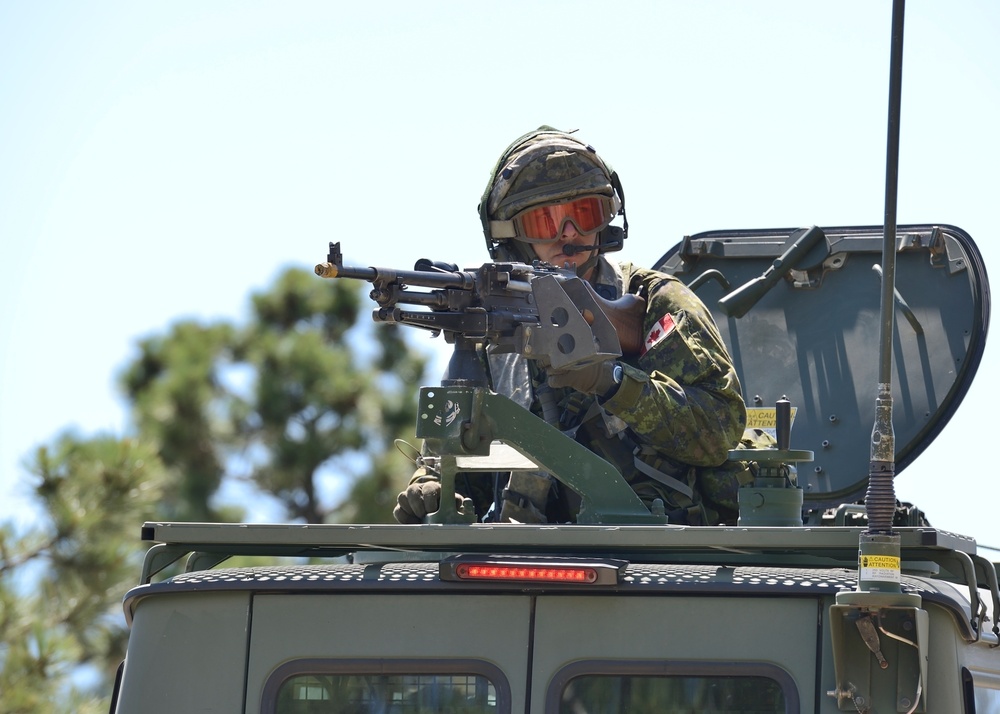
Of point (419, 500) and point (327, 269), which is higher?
point (327, 269)

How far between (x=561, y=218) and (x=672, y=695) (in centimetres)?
279

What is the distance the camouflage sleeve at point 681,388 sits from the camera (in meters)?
5.50

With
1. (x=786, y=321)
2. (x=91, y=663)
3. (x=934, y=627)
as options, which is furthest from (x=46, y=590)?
(x=934, y=627)

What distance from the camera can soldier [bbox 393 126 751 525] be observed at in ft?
18.5

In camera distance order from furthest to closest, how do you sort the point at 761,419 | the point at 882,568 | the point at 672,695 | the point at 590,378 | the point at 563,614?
the point at 761,419 → the point at 590,378 → the point at 563,614 → the point at 672,695 → the point at 882,568

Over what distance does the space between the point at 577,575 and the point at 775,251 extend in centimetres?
385

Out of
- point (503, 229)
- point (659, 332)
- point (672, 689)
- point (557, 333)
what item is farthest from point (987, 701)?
point (503, 229)

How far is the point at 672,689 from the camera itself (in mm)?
4113

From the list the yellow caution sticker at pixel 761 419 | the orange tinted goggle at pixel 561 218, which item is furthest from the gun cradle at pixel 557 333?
the yellow caution sticker at pixel 761 419

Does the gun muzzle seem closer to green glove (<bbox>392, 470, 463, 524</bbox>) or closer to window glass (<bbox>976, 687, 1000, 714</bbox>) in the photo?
green glove (<bbox>392, 470, 463, 524</bbox>)

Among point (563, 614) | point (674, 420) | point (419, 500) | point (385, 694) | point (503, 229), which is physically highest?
point (503, 229)

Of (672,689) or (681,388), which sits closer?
(672,689)

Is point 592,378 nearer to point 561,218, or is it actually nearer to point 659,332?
point 659,332

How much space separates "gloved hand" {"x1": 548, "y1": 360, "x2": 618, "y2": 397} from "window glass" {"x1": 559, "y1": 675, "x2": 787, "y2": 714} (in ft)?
4.41
